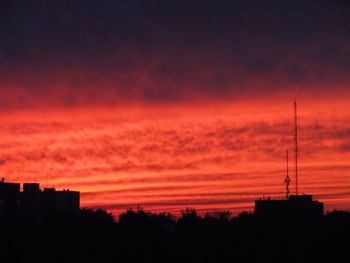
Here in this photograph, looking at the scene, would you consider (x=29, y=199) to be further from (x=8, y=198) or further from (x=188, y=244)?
(x=188, y=244)

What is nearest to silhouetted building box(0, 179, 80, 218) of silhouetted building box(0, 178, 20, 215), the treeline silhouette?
silhouetted building box(0, 178, 20, 215)

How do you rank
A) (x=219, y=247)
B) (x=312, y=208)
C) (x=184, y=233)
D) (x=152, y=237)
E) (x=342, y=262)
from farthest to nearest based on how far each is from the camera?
(x=312, y=208) → (x=184, y=233) → (x=152, y=237) → (x=219, y=247) → (x=342, y=262)

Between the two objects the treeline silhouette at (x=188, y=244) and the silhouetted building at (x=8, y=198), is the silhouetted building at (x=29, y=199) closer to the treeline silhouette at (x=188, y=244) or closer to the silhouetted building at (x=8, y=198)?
the silhouetted building at (x=8, y=198)

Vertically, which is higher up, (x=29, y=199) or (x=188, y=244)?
(x=29, y=199)

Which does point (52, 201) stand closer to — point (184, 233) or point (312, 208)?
point (312, 208)

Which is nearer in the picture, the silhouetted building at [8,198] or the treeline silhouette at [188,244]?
the treeline silhouette at [188,244]

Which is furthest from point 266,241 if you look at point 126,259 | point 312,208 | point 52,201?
point 52,201

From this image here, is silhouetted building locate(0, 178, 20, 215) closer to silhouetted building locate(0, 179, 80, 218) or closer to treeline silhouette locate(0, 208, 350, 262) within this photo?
silhouetted building locate(0, 179, 80, 218)

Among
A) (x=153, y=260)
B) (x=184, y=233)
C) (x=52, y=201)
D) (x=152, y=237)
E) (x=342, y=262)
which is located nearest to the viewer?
(x=342, y=262)

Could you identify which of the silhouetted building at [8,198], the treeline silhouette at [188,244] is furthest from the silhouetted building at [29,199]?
the treeline silhouette at [188,244]

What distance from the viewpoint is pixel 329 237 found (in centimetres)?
6619

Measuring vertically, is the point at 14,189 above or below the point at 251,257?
above

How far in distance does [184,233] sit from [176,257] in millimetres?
18939

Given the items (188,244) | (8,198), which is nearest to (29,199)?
(8,198)
